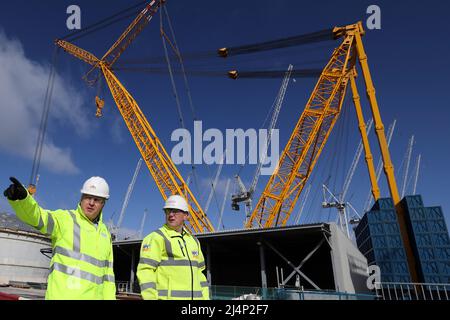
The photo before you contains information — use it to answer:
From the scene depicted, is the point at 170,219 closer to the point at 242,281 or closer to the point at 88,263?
the point at 88,263

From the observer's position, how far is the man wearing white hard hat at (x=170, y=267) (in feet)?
12.4

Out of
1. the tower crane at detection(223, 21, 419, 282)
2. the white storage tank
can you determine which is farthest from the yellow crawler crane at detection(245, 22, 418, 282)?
the white storage tank

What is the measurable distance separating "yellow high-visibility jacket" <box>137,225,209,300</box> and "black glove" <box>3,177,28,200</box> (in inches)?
66.6

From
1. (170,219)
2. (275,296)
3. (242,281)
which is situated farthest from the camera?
(242,281)

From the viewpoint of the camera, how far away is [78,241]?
3.29 metres

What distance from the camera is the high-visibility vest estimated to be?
3021 mm

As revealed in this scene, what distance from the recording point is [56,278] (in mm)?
3078

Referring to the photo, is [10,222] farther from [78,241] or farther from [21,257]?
[78,241]

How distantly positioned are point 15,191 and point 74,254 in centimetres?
99

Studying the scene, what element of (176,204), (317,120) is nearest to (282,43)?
(317,120)

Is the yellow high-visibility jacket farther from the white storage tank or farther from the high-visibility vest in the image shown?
the white storage tank

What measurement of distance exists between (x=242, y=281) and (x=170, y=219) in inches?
1012

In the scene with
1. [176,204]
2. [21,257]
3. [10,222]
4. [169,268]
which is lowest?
[169,268]
